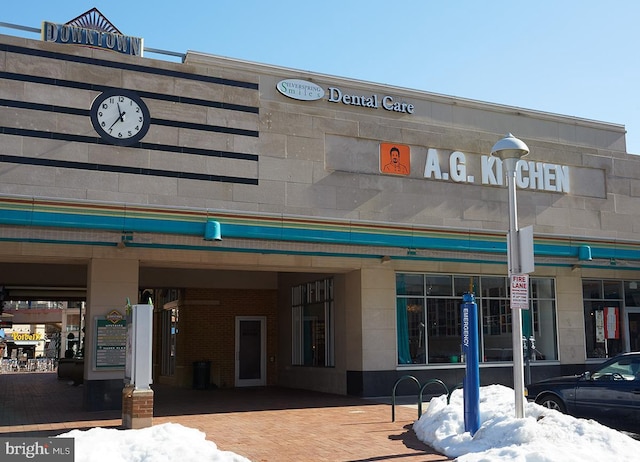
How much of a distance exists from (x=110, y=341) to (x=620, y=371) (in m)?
10.5

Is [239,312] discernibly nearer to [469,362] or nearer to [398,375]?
[398,375]

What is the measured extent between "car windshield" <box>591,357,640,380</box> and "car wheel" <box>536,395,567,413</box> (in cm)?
83

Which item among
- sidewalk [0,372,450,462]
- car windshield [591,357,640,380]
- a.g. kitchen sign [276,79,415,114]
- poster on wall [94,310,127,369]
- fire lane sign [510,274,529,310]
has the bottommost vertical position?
sidewalk [0,372,450,462]

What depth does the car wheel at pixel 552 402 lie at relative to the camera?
12562mm

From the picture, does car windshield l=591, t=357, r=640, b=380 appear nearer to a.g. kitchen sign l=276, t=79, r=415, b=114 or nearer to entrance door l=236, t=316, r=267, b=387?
a.g. kitchen sign l=276, t=79, r=415, b=114

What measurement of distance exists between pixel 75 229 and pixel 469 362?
27.8 feet

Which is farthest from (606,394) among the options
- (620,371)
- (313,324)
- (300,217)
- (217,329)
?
(217,329)

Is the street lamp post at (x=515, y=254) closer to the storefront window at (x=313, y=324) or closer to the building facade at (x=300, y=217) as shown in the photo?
the building facade at (x=300, y=217)

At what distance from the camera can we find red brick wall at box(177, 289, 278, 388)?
23.0 meters

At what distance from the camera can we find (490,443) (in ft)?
33.2

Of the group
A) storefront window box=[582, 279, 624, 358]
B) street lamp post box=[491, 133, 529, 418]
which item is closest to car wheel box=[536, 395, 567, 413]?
street lamp post box=[491, 133, 529, 418]

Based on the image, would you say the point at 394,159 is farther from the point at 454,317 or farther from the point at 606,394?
the point at 606,394

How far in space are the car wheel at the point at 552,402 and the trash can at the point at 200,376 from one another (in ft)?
40.3

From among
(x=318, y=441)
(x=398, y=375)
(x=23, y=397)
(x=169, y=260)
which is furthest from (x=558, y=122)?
(x=23, y=397)
